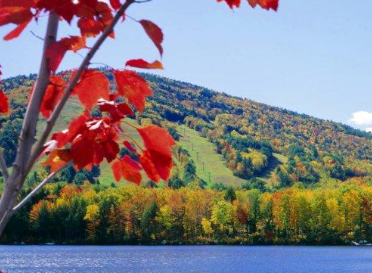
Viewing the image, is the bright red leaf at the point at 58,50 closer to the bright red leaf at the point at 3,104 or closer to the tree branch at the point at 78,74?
the tree branch at the point at 78,74

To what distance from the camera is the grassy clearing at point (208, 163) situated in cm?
16662

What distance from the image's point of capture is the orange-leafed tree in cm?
105

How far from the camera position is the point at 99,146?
1.22 m

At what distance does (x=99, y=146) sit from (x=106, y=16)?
27cm

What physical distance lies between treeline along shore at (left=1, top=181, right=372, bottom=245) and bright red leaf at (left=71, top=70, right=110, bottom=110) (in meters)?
95.1

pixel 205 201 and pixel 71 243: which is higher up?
pixel 205 201

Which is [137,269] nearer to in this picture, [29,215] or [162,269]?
[162,269]

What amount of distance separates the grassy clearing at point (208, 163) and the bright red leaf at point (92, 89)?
16021 centimetres

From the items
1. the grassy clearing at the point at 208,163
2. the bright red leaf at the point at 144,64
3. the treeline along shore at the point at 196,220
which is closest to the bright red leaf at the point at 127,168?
the bright red leaf at the point at 144,64

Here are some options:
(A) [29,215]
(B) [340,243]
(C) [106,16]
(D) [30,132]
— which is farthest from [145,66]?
(B) [340,243]

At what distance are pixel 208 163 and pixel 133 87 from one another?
17506cm

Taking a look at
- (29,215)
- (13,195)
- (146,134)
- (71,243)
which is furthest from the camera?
(71,243)

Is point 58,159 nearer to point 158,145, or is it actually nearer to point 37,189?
point 37,189

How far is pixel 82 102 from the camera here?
1.32m
